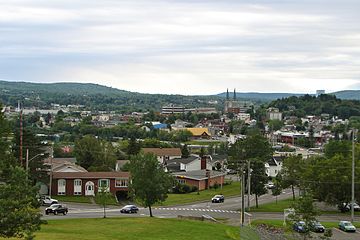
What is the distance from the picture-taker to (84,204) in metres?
68.8

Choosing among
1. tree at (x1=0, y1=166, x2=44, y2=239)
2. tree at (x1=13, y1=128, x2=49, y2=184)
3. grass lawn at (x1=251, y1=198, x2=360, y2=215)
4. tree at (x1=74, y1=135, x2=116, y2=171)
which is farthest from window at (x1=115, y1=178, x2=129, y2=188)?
tree at (x1=0, y1=166, x2=44, y2=239)

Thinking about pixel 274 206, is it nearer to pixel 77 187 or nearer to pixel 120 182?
pixel 120 182

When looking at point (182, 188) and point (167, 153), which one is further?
point (167, 153)

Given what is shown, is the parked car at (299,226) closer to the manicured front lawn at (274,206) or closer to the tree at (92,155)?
the manicured front lawn at (274,206)

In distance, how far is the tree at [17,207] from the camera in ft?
94.7

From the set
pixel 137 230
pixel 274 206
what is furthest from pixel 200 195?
pixel 137 230

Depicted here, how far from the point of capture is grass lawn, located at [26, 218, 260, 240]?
40.7m

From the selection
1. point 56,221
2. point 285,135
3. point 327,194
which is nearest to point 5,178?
point 56,221

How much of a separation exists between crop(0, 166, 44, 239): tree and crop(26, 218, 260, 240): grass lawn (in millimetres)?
6603

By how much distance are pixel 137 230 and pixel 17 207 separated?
15.7 metres

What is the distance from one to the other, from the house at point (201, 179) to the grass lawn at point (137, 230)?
35.7m

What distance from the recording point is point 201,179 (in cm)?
8738

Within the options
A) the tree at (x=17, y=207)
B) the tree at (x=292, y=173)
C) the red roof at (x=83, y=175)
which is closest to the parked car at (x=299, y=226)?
the tree at (x=17, y=207)

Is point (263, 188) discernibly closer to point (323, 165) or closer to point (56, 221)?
point (323, 165)
